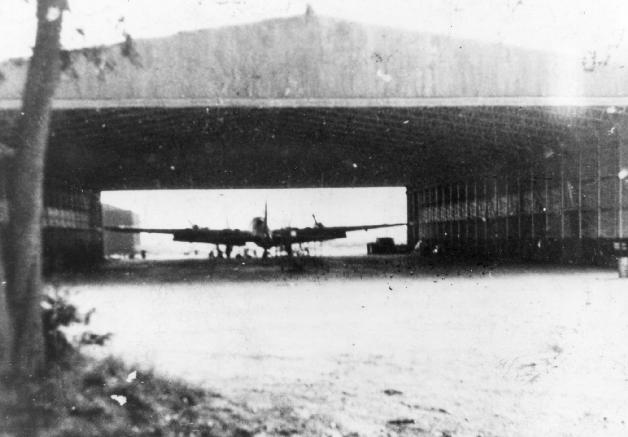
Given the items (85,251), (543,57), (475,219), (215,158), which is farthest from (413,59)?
(85,251)

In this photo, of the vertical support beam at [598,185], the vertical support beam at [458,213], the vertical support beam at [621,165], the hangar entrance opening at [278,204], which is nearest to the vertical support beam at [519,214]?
the vertical support beam at [598,185]

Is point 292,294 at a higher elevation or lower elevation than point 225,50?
lower

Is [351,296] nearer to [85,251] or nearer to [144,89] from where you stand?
[144,89]

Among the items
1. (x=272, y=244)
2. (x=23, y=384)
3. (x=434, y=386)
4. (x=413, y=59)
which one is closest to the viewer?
(x=23, y=384)

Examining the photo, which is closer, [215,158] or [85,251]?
[215,158]

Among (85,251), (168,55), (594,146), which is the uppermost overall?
(168,55)

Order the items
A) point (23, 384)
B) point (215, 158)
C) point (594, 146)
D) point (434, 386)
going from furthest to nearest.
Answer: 1. point (215, 158)
2. point (594, 146)
3. point (434, 386)
4. point (23, 384)

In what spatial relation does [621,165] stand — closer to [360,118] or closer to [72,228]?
[360,118]

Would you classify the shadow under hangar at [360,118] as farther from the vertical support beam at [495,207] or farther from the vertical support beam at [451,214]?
the vertical support beam at [451,214]
